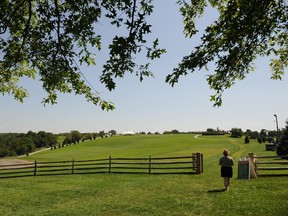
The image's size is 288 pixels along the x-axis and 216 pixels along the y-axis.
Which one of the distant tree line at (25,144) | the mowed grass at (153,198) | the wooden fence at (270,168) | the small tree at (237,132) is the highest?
the small tree at (237,132)

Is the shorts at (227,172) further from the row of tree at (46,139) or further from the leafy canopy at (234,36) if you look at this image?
the row of tree at (46,139)

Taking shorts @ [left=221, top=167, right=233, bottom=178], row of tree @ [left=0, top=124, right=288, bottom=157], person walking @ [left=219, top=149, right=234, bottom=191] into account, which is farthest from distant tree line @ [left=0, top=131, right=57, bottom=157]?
shorts @ [left=221, top=167, right=233, bottom=178]

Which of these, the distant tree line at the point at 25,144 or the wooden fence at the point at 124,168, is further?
the distant tree line at the point at 25,144

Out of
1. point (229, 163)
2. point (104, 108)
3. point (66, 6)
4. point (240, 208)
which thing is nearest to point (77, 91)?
point (104, 108)

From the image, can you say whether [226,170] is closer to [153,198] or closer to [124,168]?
[153,198]

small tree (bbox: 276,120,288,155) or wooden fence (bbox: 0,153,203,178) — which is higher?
small tree (bbox: 276,120,288,155)

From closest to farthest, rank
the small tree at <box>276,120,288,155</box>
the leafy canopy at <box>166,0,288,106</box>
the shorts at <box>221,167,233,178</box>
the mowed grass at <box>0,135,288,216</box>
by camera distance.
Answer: the leafy canopy at <box>166,0,288,106</box> → the mowed grass at <box>0,135,288,216</box> → the shorts at <box>221,167,233,178</box> → the small tree at <box>276,120,288,155</box>

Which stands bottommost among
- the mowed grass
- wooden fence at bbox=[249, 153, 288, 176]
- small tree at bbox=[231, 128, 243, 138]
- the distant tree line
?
the distant tree line

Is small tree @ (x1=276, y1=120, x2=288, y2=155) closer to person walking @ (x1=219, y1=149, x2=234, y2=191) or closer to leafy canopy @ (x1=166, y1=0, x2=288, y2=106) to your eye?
person walking @ (x1=219, y1=149, x2=234, y2=191)

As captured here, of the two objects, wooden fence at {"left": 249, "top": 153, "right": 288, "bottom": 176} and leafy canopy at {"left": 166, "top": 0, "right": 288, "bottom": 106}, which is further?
wooden fence at {"left": 249, "top": 153, "right": 288, "bottom": 176}

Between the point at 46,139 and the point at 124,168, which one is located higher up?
the point at 124,168

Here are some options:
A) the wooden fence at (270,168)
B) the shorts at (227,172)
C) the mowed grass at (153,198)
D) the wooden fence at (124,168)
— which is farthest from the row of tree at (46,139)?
the shorts at (227,172)

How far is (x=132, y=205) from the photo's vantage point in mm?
12688

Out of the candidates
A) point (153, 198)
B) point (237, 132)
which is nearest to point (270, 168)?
point (153, 198)
